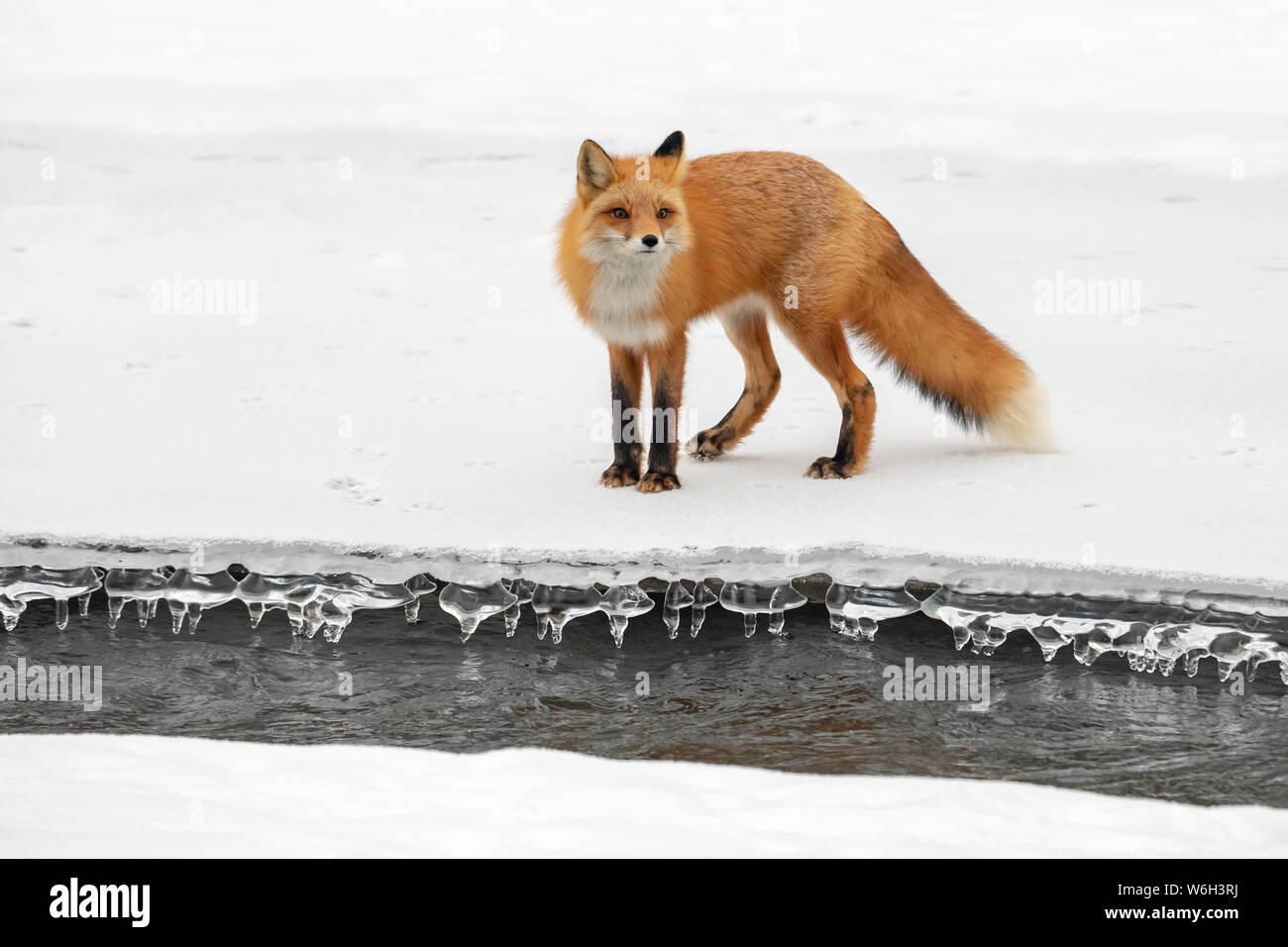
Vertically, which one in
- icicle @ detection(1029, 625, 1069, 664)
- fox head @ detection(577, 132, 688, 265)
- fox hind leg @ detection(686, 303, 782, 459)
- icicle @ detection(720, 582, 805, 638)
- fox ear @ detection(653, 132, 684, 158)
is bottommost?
icicle @ detection(1029, 625, 1069, 664)

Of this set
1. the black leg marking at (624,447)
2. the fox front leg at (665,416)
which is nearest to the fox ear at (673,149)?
the fox front leg at (665,416)

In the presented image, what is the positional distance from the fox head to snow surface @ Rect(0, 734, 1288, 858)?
168 cm

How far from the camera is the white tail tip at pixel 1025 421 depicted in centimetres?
500

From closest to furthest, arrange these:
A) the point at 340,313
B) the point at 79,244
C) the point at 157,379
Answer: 1. the point at 157,379
2. the point at 340,313
3. the point at 79,244

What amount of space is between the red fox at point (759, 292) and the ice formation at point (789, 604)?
0.75 metres

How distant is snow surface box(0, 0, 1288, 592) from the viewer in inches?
173

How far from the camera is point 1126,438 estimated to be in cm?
531

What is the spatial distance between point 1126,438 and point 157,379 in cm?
409

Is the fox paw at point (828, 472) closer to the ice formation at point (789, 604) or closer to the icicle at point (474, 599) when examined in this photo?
the ice formation at point (789, 604)

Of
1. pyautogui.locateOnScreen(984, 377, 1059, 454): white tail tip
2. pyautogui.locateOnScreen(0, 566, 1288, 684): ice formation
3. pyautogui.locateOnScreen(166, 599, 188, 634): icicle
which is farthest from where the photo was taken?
pyautogui.locateOnScreen(984, 377, 1059, 454): white tail tip

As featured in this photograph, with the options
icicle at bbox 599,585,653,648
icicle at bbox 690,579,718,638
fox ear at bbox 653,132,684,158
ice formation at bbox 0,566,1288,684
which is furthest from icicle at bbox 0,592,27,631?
fox ear at bbox 653,132,684,158

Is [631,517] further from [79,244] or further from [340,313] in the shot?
[79,244]

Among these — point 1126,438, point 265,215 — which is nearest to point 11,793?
point 1126,438

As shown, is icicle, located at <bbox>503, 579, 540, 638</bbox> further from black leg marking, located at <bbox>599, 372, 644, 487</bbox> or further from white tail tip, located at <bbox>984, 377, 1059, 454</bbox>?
white tail tip, located at <bbox>984, 377, 1059, 454</bbox>
